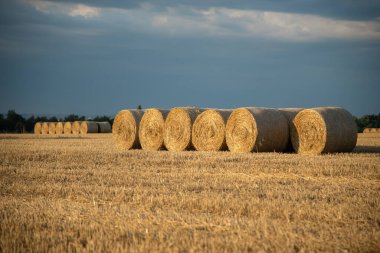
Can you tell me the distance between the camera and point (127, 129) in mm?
19234

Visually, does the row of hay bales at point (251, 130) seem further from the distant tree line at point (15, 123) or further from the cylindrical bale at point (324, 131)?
the distant tree line at point (15, 123)

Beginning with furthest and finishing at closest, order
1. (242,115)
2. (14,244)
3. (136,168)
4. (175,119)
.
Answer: (175,119) → (242,115) → (136,168) → (14,244)

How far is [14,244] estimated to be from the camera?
4758 millimetres

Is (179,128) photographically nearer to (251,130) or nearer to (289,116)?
(251,130)

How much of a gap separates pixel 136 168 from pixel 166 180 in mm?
2255

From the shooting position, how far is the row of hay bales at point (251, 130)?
14.7 meters

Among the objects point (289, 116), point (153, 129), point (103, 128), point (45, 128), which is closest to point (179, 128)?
point (153, 129)

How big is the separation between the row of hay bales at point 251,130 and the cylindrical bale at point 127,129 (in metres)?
0.42

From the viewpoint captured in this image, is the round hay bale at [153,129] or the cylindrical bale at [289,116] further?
the round hay bale at [153,129]

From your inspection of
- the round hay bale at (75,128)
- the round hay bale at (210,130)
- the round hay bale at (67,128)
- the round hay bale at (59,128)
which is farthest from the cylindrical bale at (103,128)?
the round hay bale at (210,130)

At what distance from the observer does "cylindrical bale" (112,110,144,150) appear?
62.1ft

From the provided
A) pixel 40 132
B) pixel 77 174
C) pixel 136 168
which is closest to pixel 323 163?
pixel 136 168

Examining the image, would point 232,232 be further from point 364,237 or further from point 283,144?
point 283,144

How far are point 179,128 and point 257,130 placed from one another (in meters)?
3.31
